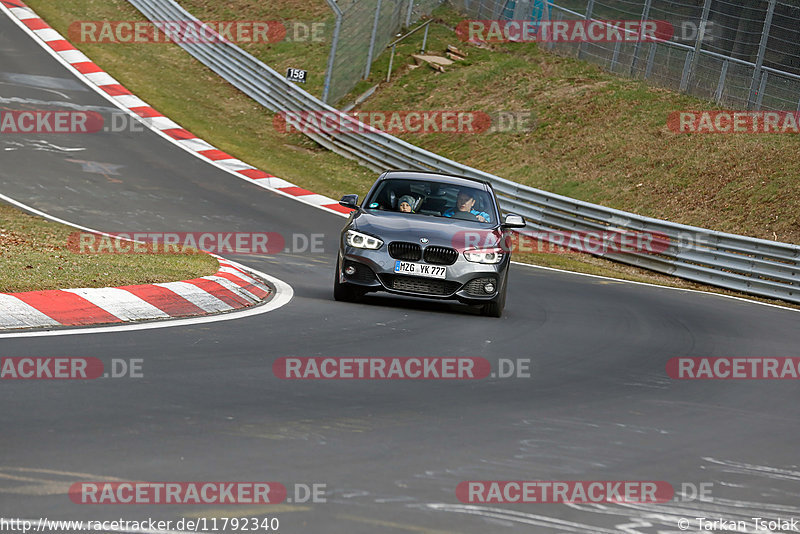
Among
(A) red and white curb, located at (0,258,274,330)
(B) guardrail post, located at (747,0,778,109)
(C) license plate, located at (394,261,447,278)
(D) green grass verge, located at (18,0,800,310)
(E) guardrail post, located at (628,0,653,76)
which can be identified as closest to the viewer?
(A) red and white curb, located at (0,258,274,330)

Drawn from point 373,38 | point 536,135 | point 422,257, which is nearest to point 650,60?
point 536,135

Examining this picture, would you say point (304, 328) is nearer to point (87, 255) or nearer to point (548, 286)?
point (87, 255)

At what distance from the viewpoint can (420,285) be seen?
11750mm

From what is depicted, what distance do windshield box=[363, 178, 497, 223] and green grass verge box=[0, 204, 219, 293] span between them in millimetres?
2108

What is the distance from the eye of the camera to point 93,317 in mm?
8828

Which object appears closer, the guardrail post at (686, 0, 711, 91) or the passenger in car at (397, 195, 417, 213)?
the passenger in car at (397, 195, 417, 213)

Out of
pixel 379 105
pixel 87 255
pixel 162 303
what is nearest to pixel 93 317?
pixel 162 303

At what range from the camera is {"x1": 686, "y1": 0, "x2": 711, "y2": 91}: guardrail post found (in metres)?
28.5

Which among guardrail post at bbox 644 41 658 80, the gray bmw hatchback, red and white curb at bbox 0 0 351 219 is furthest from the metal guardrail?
the gray bmw hatchback

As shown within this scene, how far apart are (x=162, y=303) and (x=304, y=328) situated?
1299mm

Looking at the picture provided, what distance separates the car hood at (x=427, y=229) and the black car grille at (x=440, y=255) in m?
0.05

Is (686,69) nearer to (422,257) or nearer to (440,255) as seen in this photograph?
(440,255)

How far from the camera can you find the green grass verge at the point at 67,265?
9.87 m

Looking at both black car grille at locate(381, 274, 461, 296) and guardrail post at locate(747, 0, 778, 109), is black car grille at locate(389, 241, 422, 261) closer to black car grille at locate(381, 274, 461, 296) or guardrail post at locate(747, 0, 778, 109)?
black car grille at locate(381, 274, 461, 296)
